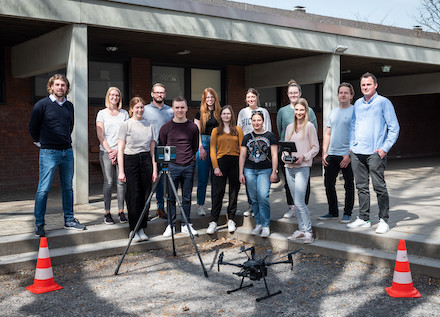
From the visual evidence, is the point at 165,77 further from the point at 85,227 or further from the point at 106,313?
the point at 106,313

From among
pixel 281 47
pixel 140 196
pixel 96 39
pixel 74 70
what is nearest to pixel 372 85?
pixel 140 196

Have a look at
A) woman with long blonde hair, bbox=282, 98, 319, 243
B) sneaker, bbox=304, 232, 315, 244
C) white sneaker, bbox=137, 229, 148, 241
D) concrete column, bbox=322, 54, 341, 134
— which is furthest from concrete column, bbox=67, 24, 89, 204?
concrete column, bbox=322, 54, 341, 134

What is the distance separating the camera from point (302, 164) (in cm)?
596

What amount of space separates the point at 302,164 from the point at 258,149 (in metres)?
0.60

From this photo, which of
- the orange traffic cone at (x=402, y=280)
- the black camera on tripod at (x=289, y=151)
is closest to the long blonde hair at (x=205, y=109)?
the black camera on tripod at (x=289, y=151)

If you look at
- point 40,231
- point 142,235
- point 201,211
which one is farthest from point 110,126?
point 201,211

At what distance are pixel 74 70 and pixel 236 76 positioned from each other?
7.16 m

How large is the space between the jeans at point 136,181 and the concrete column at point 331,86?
6485 millimetres

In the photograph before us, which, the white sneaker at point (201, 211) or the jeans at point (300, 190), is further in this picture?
the white sneaker at point (201, 211)

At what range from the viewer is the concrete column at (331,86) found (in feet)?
38.6

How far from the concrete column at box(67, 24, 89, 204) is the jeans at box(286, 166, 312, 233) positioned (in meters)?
3.78

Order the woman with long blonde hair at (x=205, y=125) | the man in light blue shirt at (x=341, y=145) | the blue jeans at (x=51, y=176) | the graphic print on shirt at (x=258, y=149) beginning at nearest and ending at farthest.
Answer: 1. the blue jeans at (x=51, y=176)
2. the graphic print on shirt at (x=258, y=149)
3. the man in light blue shirt at (x=341, y=145)
4. the woman with long blonde hair at (x=205, y=125)

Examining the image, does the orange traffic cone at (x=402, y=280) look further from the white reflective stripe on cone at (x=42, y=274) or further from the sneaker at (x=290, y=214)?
the white reflective stripe on cone at (x=42, y=274)

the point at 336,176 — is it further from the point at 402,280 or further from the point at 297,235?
the point at 402,280
